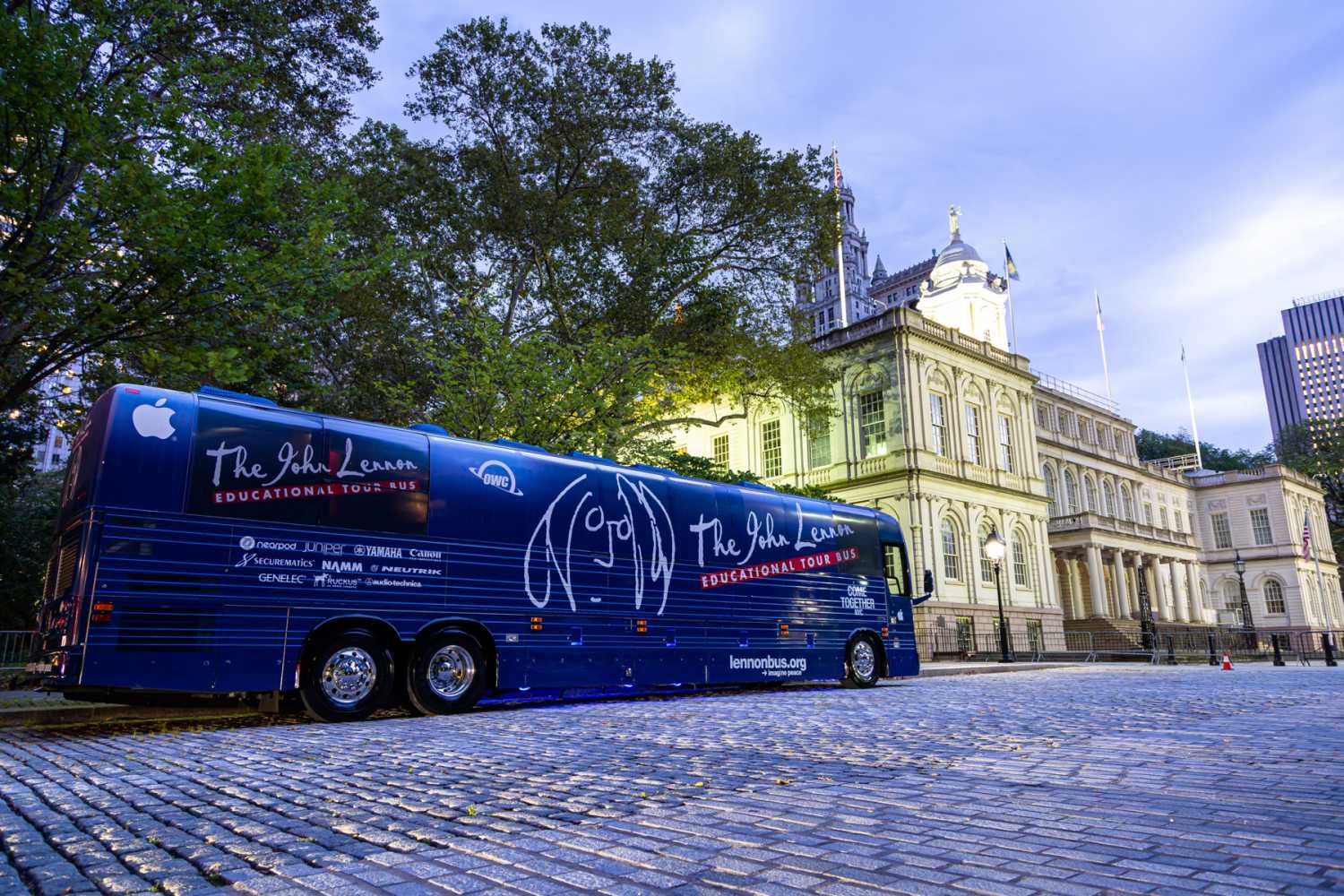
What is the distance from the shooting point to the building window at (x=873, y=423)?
37.0m

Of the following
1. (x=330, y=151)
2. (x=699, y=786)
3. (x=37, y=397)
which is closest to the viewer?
(x=699, y=786)

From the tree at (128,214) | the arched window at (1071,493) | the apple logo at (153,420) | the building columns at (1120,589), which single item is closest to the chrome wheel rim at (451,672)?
the apple logo at (153,420)

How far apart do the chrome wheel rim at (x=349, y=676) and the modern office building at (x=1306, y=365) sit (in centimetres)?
16269

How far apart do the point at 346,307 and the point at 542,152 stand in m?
6.84

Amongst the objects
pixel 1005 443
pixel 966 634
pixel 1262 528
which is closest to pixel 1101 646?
pixel 966 634

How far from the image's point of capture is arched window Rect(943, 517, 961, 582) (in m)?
35.6

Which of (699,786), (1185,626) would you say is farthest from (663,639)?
(1185,626)

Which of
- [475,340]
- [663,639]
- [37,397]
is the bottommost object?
[663,639]

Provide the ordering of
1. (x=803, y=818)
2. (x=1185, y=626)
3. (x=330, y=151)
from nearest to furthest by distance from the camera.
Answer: (x=803, y=818)
(x=330, y=151)
(x=1185, y=626)

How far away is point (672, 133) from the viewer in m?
24.5

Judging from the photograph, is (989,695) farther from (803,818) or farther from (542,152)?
(542,152)

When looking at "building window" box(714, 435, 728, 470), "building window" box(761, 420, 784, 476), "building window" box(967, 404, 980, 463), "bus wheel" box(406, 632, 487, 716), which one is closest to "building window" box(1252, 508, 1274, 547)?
"building window" box(967, 404, 980, 463)

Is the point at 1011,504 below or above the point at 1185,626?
above

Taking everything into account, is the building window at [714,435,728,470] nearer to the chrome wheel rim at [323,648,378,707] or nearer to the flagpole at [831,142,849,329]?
the flagpole at [831,142,849,329]
